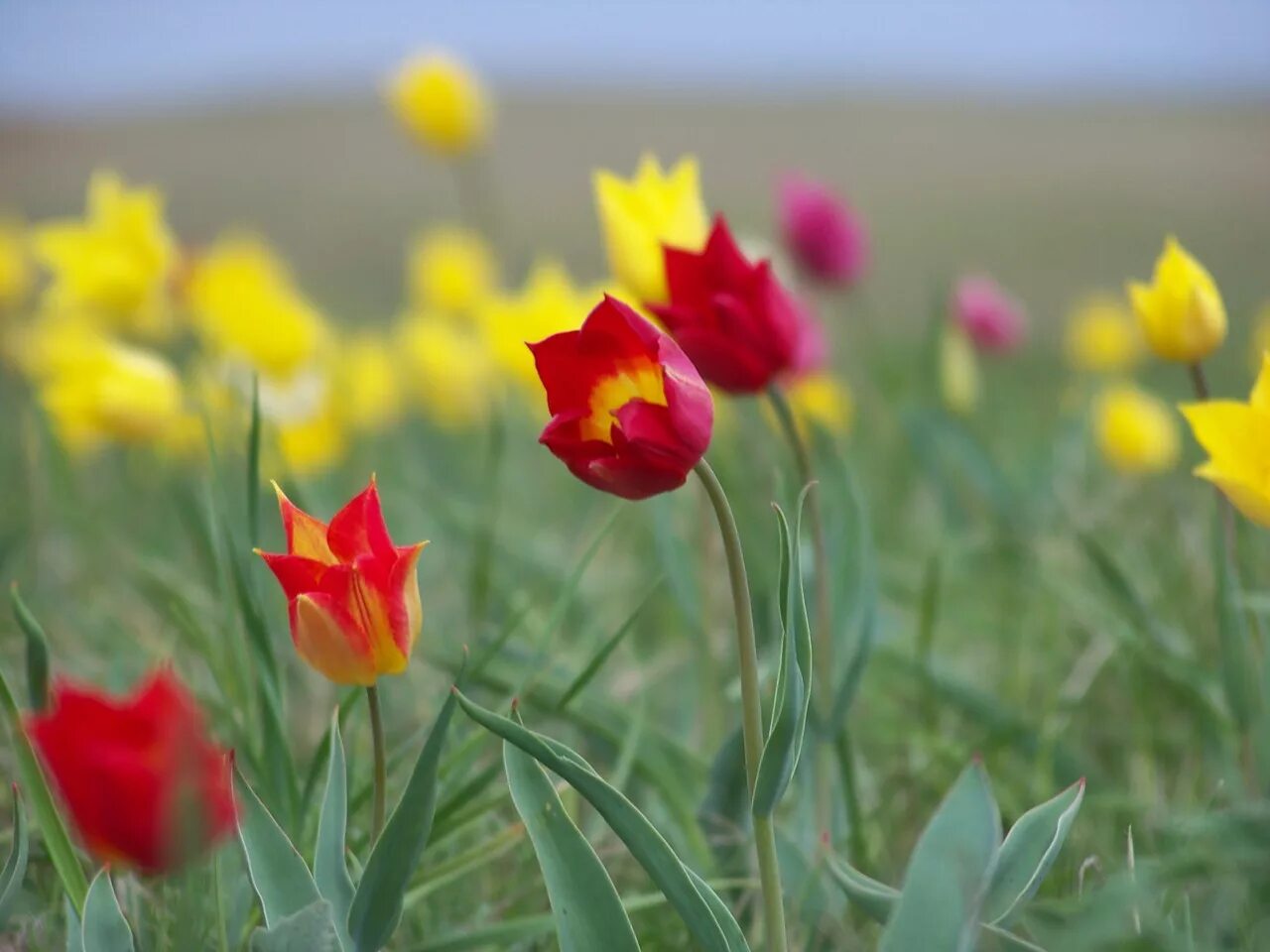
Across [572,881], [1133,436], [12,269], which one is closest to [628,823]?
[572,881]

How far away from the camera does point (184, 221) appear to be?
404cm

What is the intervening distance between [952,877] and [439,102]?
53.5 inches

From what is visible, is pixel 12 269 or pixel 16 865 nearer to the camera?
pixel 16 865

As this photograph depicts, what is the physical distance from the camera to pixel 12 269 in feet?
6.58

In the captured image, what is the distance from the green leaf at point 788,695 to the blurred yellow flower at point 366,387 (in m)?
1.26

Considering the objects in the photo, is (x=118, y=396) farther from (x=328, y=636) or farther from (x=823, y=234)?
(x=823, y=234)

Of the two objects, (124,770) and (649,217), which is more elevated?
(649,217)

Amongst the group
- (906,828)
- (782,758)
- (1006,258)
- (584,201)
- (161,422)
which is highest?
(584,201)

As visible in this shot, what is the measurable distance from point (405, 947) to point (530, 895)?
0.28ft

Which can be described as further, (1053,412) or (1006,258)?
(1006,258)

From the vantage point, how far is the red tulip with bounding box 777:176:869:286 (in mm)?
1228

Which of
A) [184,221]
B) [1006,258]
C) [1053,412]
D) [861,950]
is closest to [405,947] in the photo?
[861,950]

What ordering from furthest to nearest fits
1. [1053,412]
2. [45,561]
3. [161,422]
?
[1053,412], [45,561], [161,422]

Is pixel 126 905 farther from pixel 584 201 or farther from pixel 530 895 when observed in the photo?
pixel 584 201
